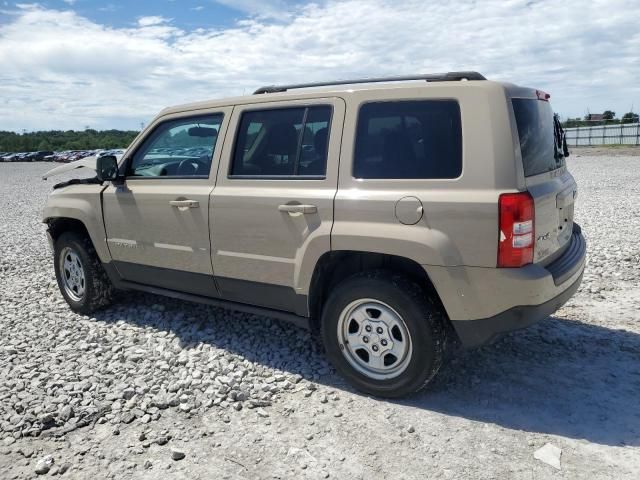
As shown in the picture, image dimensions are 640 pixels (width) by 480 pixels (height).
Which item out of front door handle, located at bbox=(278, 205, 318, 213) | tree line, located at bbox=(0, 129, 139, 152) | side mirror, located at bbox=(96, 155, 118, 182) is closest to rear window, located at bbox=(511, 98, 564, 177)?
front door handle, located at bbox=(278, 205, 318, 213)

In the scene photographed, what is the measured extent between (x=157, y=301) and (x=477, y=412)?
3.43m

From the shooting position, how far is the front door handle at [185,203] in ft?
14.1

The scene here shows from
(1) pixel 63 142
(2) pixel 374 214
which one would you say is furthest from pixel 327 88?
(1) pixel 63 142

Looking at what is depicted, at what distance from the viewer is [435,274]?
332 centimetres

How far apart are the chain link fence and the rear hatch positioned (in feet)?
122

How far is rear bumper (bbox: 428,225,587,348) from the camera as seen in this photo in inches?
125

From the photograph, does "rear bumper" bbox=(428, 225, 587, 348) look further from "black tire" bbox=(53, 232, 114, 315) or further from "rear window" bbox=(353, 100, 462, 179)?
"black tire" bbox=(53, 232, 114, 315)

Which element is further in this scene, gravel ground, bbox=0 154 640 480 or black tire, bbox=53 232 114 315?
black tire, bbox=53 232 114 315

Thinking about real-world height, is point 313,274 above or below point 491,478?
above

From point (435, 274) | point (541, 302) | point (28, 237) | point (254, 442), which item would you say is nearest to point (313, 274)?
point (435, 274)

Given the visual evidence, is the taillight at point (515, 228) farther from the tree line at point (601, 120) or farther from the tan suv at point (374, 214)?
the tree line at point (601, 120)

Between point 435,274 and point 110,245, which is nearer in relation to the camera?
point 435,274

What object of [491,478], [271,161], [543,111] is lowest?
[491,478]

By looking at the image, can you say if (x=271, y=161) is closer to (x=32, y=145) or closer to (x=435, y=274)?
(x=435, y=274)
